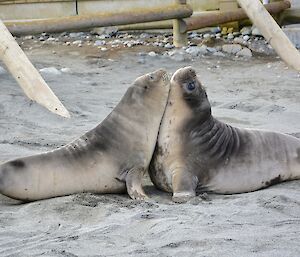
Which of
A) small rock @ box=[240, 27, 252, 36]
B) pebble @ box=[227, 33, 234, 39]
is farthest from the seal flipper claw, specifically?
small rock @ box=[240, 27, 252, 36]

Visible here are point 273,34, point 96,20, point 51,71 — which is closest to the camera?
point 51,71

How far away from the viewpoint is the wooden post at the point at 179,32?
9.73 meters

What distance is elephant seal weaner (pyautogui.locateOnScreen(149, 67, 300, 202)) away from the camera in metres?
4.29

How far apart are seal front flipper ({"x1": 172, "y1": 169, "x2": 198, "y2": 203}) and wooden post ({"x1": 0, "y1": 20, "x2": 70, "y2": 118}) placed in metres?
2.14

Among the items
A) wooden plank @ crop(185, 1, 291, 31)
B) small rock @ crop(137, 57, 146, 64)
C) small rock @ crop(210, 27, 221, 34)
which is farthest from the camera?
small rock @ crop(210, 27, 221, 34)

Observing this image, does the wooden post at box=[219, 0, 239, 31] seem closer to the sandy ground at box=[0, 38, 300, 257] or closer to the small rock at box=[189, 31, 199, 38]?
the small rock at box=[189, 31, 199, 38]

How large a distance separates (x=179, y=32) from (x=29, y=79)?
3922 mm

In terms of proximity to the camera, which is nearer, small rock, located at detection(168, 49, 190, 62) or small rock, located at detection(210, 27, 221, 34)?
small rock, located at detection(168, 49, 190, 62)

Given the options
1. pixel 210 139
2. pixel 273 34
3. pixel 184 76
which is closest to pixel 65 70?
pixel 273 34

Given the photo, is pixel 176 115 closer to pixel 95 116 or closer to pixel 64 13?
pixel 95 116

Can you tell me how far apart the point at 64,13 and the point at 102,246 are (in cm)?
875

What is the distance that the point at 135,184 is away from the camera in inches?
163

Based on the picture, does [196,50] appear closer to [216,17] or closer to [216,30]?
[216,17]

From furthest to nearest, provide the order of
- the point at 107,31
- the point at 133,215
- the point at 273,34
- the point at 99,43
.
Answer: the point at 107,31 → the point at 99,43 → the point at 273,34 → the point at 133,215
